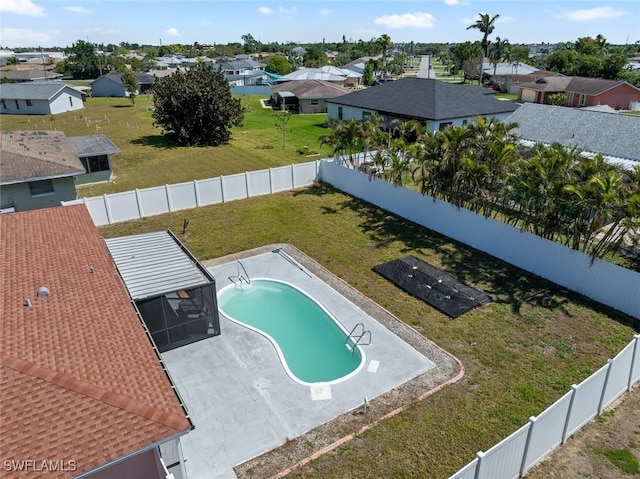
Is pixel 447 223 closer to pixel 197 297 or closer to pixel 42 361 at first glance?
pixel 197 297

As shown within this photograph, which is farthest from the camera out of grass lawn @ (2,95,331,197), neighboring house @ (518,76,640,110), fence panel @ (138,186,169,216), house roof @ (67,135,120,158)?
neighboring house @ (518,76,640,110)

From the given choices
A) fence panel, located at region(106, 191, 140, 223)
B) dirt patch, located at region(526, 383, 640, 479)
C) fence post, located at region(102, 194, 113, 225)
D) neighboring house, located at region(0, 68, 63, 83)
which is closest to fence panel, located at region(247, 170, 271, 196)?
fence panel, located at region(106, 191, 140, 223)

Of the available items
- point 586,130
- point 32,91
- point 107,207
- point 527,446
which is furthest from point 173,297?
point 32,91

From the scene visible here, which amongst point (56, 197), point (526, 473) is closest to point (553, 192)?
point (526, 473)

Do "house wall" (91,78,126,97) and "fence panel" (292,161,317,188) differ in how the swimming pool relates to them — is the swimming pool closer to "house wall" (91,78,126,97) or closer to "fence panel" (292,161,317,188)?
"fence panel" (292,161,317,188)

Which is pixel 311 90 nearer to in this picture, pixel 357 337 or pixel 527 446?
pixel 357 337
